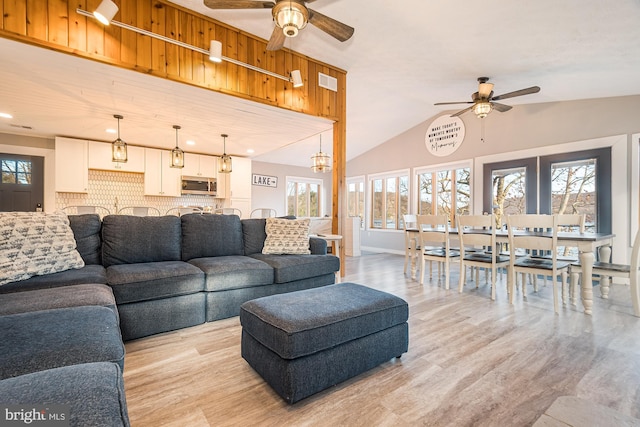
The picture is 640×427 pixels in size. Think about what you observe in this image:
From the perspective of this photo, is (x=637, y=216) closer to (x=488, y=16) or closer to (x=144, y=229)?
(x=488, y=16)

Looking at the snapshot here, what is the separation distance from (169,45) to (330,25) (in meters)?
1.68

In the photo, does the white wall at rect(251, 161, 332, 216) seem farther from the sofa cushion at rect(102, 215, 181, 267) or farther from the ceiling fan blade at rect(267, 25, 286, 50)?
the ceiling fan blade at rect(267, 25, 286, 50)

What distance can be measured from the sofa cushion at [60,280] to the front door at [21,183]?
4.15 metres

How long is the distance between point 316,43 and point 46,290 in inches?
140

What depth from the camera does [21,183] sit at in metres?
4.89

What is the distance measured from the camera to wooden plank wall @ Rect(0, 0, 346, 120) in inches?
91.6

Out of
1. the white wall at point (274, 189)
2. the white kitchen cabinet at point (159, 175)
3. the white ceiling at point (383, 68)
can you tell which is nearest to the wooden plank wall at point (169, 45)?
the white ceiling at point (383, 68)

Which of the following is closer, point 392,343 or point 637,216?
point 392,343

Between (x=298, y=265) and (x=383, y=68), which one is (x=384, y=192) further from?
(x=298, y=265)

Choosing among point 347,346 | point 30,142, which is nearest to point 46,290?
point 347,346

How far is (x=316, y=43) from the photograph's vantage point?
11.7 ft

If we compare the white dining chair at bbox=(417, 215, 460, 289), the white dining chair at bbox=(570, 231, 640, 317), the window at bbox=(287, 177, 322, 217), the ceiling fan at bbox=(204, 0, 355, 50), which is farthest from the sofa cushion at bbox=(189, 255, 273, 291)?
the window at bbox=(287, 177, 322, 217)

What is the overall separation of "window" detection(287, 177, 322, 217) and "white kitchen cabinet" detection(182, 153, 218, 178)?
8.10ft

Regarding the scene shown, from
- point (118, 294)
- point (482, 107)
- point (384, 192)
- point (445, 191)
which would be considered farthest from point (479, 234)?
A: point (384, 192)
